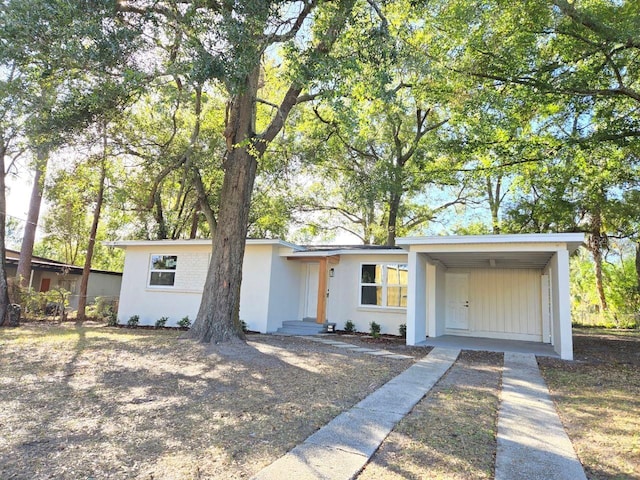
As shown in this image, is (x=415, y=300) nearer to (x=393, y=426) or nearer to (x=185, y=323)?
(x=393, y=426)

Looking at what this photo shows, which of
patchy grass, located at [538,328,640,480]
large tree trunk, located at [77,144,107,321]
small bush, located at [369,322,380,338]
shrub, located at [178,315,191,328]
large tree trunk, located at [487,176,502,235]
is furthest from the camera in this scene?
large tree trunk, located at [487,176,502,235]

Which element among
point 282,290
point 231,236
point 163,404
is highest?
point 231,236

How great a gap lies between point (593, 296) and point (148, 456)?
2569cm

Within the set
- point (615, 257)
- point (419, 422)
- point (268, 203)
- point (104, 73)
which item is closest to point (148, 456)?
point (419, 422)

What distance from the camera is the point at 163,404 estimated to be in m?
4.26

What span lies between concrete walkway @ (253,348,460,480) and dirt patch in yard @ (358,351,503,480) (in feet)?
0.32

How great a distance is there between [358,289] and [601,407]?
326 inches

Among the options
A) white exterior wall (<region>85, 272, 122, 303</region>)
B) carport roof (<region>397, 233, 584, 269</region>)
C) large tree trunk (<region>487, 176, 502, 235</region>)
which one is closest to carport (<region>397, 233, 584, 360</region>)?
carport roof (<region>397, 233, 584, 269</region>)

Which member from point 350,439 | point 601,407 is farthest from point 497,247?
point 350,439

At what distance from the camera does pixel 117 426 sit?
11.6 ft

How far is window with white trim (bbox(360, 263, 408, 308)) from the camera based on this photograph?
40.5ft

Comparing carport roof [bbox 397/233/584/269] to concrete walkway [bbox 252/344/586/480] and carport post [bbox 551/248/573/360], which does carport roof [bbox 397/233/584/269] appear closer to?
carport post [bbox 551/248/573/360]

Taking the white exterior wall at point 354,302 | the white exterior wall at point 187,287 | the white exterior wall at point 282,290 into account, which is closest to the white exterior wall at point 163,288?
the white exterior wall at point 187,287

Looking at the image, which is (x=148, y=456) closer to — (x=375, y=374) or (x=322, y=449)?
(x=322, y=449)
